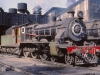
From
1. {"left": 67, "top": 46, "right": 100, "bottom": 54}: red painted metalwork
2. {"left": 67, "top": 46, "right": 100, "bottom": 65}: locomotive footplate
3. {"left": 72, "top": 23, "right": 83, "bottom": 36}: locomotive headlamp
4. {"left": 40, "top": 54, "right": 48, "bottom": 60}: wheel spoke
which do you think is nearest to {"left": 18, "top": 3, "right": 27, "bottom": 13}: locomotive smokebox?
{"left": 40, "top": 54, "right": 48, "bottom": 60}: wheel spoke

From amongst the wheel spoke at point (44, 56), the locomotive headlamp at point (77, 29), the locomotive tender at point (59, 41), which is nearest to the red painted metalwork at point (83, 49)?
the locomotive tender at point (59, 41)

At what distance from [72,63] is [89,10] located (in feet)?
77.0

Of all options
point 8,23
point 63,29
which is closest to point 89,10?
point 8,23

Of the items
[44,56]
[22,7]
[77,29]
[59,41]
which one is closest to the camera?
[59,41]

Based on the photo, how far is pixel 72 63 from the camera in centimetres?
1012

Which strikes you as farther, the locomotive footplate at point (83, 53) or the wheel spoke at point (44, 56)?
the wheel spoke at point (44, 56)

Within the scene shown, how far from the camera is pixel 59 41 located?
399 inches

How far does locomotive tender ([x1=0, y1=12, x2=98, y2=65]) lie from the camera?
9719 millimetres

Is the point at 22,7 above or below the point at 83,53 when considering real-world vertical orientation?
above

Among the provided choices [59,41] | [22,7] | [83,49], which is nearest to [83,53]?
[83,49]

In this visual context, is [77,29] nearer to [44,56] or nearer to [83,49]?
[83,49]

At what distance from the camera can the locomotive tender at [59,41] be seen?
9.72 m

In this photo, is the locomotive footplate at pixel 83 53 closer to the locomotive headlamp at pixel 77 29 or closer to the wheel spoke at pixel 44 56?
the locomotive headlamp at pixel 77 29

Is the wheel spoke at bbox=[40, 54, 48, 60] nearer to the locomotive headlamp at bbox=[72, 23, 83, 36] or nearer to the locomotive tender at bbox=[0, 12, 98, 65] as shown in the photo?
the locomotive tender at bbox=[0, 12, 98, 65]
